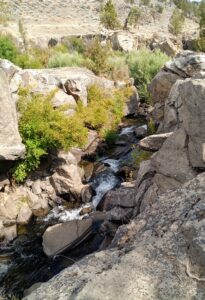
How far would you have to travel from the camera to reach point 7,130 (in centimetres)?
1115

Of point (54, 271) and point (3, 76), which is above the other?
point (3, 76)

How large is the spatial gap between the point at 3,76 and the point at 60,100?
14.5 ft

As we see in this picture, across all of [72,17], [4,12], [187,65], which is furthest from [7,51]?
[72,17]

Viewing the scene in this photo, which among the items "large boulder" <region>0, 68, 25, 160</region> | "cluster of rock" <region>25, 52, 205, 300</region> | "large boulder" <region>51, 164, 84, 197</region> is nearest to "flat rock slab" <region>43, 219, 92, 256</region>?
"large boulder" <region>51, 164, 84, 197</region>

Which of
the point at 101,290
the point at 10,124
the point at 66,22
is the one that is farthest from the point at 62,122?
the point at 66,22

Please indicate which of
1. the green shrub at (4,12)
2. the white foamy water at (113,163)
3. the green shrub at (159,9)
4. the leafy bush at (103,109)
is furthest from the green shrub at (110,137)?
the green shrub at (159,9)

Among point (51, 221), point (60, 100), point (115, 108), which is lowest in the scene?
point (51, 221)

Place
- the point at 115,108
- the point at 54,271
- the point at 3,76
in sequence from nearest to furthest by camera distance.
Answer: the point at 54,271 < the point at 3,76 < the point at 115,108

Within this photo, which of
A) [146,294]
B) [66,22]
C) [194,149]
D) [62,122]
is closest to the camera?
[146,294]

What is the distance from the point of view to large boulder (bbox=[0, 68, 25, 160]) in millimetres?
11023

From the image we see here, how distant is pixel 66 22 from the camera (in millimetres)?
54781

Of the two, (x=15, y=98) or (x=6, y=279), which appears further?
(x=15, y=98)

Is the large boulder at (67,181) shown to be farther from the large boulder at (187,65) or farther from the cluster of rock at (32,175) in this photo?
the large boulder at (187,65)

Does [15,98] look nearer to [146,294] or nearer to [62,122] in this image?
[62,122]
